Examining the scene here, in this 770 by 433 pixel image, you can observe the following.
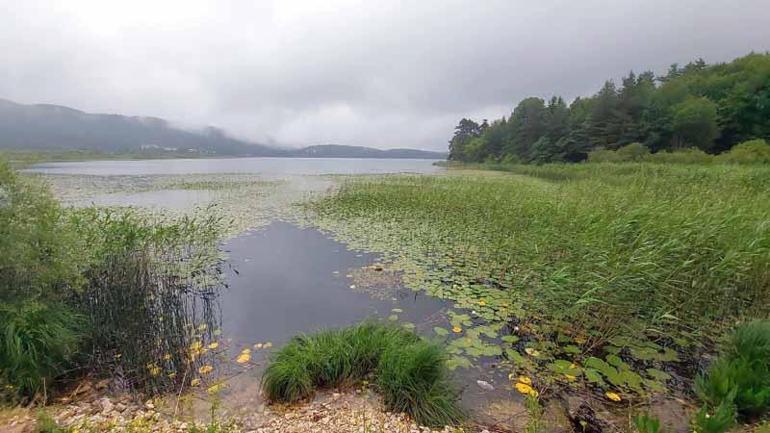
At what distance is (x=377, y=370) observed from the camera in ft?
10.5

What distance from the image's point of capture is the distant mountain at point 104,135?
128 meters

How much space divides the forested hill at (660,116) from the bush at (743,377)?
40.1 m

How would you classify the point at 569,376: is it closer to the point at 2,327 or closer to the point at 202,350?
the point at 202,350

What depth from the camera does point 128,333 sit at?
3.97m

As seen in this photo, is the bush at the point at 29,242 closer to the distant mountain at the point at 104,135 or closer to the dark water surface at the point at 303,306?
the dark water surface at the point at 303,306

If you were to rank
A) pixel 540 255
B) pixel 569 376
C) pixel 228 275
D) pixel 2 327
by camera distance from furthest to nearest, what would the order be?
pixel 228 275
pixel 540 255
pixel 569 376
pixel 2 327

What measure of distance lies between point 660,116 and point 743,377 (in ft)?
146

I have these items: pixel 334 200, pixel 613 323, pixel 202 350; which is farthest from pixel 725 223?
pixel 334 200

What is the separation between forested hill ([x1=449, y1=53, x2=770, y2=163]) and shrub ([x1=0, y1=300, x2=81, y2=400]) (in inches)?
1755

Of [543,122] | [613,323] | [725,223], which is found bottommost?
[613,323]

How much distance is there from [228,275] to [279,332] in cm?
256

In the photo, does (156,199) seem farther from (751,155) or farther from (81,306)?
(751,155)

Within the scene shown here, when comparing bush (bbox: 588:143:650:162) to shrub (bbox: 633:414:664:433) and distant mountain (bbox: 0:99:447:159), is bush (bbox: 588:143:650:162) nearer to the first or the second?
shrub (bbox: 633:414:664:433)

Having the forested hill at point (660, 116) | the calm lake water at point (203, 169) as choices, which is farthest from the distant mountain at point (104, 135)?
the forested hill at point (660, 116)
